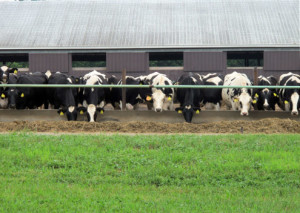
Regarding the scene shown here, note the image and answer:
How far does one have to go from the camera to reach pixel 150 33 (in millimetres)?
29578

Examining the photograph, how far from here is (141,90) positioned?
688 inches

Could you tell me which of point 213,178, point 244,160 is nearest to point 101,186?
point 213,178

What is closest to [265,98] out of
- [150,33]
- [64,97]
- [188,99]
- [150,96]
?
[188,99]

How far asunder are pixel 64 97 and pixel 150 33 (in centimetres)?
1494

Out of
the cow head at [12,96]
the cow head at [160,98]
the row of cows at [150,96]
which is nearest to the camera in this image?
the row of cows at [150,96]

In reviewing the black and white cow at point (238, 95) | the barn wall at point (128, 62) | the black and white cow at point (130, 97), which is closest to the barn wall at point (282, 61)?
the barn wall at point (128, 62)

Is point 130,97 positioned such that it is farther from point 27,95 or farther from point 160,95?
point 27,95

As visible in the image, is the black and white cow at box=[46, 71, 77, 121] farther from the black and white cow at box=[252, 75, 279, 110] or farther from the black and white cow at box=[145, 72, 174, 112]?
the black and white cow at box=[252, 75, 279, 110]

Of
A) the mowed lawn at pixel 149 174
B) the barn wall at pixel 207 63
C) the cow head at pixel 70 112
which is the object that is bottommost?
the mowed lawn at pixel 149 174

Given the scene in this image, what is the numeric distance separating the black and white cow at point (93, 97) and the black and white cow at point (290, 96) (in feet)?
18.4

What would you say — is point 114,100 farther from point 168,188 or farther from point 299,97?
point 168,188

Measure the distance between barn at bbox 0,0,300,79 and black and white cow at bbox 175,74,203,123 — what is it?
10.8 metres

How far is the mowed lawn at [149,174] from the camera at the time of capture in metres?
6.10

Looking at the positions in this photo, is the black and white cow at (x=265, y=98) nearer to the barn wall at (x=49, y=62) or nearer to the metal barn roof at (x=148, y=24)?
the metal barn roof at (x=148, y=24)
